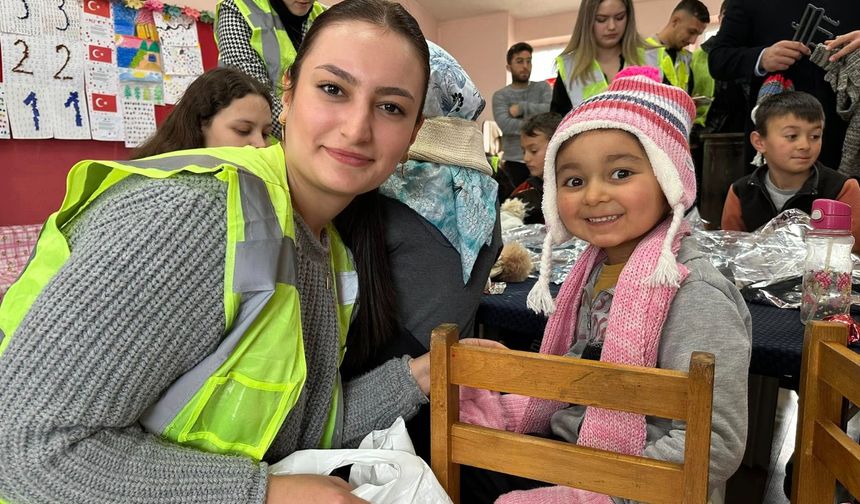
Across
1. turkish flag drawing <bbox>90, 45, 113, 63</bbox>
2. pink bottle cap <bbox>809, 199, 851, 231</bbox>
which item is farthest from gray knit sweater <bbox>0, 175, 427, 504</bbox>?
turkish flag drawing <bbox>90, 45, 113, 63</bbox>

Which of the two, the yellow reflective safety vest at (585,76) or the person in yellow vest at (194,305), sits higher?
the yellow reflective safety vest at (585,76)

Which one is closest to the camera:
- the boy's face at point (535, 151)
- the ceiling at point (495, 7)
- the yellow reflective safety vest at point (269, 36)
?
the yellow reflective safety vest at point (269, 36)

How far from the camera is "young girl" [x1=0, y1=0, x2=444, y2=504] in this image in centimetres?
62

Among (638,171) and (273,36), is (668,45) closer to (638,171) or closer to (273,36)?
(273,36)

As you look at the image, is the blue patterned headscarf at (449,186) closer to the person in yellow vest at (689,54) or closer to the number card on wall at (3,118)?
the number card on wall at (3,118)

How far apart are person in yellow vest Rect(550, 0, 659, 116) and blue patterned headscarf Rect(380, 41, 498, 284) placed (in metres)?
1.59

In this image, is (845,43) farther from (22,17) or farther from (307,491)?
(22,17)

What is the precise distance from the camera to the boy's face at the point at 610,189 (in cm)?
102

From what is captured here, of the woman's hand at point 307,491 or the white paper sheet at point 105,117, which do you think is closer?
the woman's hand at point 307,491

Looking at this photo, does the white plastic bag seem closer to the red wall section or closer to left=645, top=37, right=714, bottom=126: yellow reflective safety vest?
the red wall section

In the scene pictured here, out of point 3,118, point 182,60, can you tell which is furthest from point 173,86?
point 3,118

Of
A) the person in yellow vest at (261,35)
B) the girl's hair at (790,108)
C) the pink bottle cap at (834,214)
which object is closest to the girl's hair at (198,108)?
the person in yellow vest at (261,35)

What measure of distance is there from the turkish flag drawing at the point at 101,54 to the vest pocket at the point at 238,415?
2.88 m

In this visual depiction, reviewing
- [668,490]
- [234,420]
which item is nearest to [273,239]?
[234,420]
